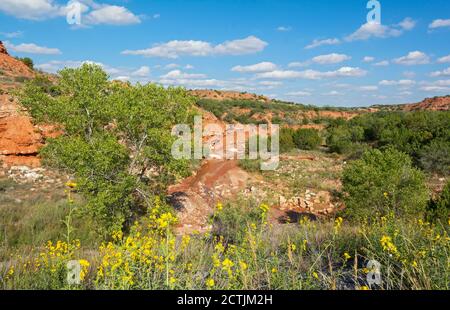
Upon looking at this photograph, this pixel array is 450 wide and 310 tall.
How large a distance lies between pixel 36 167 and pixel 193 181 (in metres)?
7.57

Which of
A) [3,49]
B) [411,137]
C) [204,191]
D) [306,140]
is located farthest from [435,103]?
[3,49]

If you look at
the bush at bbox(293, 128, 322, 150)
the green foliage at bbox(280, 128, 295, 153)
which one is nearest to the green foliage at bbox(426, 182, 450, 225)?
the green foliage at bbox(280, 128, 295, 153)

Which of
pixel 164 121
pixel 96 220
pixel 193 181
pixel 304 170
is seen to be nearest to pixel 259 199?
pixel 193 181

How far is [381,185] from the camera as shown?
11375 millimetres

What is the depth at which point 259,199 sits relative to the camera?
1614 cm

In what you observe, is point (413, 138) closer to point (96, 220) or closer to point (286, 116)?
point (96, 220)

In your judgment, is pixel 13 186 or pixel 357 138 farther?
pixel 357 138

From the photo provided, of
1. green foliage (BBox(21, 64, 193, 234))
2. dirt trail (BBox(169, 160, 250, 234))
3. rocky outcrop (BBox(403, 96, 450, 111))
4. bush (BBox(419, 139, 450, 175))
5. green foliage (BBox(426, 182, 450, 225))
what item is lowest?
dirt trail (BBox(169, 160, 250, 234))

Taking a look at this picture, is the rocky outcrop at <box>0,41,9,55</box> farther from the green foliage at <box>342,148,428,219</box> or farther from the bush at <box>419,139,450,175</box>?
the bush at <box>419,139,450,175</box>

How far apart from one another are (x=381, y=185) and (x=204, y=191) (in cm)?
783

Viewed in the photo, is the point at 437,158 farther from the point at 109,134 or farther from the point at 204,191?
the point at 109,134

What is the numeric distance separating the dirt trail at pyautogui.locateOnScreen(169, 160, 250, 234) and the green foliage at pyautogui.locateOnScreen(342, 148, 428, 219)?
5.02 meters

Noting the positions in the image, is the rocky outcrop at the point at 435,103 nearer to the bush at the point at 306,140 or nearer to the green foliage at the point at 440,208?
→ the bush at the point at 306,140

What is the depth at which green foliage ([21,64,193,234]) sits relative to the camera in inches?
340
